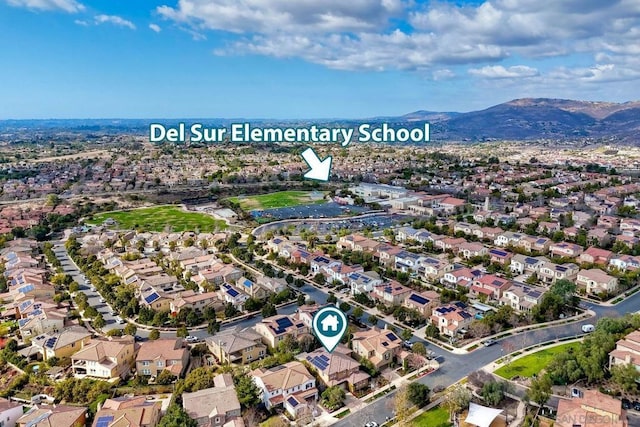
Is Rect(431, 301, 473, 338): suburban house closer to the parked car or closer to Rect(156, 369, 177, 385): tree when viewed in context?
the parked car

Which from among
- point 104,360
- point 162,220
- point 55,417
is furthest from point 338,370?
point 162,220

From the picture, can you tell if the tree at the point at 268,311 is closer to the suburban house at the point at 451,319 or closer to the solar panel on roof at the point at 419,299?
the solar panel on roof at the point at 419,299

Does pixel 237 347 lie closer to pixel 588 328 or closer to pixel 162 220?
pixel 588 328

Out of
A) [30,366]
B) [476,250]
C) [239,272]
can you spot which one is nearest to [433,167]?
[476,250]

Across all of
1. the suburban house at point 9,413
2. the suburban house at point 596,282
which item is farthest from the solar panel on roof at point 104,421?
the suburban house at point 596,282

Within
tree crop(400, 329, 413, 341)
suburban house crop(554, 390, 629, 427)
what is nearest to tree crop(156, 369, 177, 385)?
tree crop(400, 329, 413, 341)

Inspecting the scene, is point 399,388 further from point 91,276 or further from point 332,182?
point 332,182
